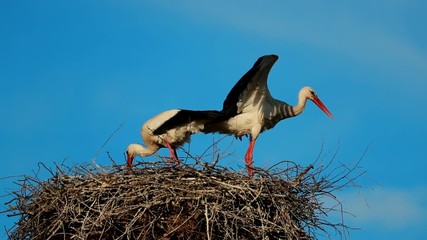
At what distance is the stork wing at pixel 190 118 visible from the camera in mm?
9117

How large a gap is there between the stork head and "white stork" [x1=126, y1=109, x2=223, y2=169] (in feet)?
3.63

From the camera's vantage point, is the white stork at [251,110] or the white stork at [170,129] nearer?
the white stork at [170,129]

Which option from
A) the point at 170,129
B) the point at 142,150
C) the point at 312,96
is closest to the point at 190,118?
the point at 170,129

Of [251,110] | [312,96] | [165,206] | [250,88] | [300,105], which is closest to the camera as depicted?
[165,206]

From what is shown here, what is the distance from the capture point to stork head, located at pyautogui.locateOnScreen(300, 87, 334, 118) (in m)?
9.95

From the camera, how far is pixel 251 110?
9.58 m

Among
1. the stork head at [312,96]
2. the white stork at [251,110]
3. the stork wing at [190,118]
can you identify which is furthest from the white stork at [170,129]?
the stork head at [312,96]

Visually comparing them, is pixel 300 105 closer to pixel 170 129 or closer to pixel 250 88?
pixel 250 88

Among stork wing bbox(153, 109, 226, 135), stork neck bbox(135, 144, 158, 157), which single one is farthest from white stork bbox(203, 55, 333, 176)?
stork neck bbox(135, 144, 158, 157)

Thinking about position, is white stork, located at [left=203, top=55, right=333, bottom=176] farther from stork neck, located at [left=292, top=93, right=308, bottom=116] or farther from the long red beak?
the long red beak

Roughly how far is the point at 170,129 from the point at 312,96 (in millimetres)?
1592

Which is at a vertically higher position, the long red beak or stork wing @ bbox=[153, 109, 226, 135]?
the long red beak

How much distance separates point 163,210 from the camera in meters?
7.00

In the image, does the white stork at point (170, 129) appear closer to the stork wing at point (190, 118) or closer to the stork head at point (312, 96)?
the stork wing at point (190, 118)
